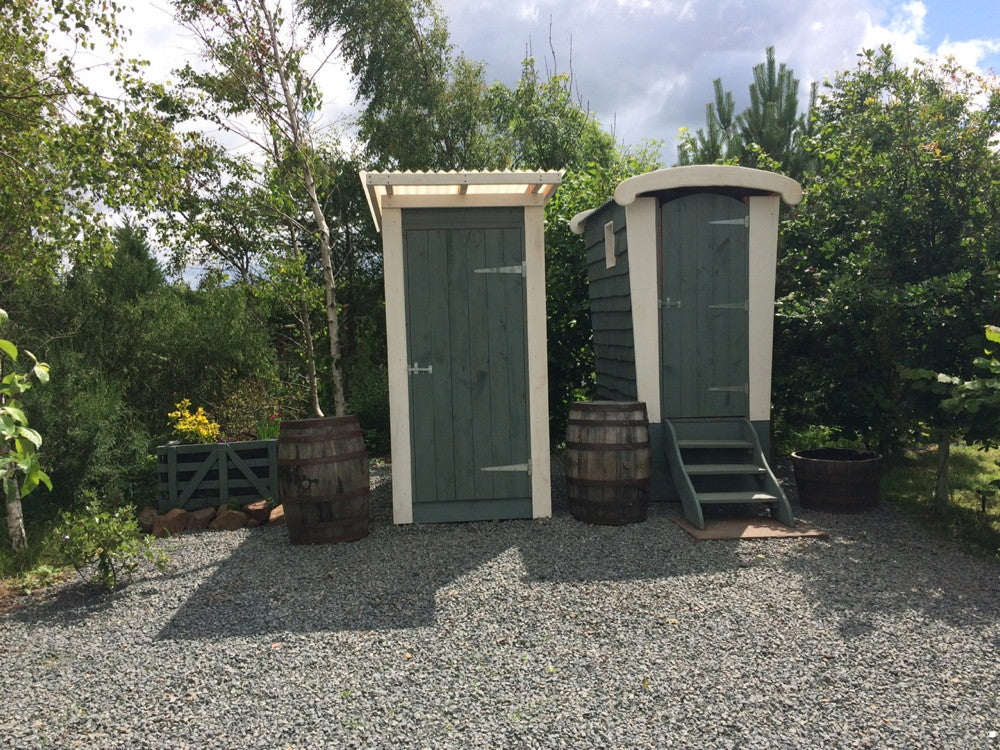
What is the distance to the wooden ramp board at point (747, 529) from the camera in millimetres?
4945

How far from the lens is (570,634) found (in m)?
3.45

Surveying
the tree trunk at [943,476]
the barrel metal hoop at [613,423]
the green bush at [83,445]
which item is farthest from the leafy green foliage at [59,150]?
the tree trunk at [943,476]

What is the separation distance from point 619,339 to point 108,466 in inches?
157

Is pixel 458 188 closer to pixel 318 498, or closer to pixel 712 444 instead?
pixel 318 498

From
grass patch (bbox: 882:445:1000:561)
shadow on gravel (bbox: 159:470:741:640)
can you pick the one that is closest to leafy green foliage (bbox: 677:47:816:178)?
grass patch (bbox: 882:445:1000:561)

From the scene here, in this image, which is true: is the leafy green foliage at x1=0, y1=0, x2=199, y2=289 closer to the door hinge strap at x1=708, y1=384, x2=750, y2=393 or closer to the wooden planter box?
the wooden planter box

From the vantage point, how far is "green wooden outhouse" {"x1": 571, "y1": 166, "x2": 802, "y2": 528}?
5.76m

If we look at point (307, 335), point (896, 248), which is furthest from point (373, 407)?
point (896, 248)

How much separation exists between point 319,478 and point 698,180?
3263mm

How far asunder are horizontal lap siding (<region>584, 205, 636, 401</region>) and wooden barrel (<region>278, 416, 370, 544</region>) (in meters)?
2.18

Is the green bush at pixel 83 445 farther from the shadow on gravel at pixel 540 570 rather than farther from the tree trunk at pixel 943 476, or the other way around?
the tree trunk at pixel 943 476

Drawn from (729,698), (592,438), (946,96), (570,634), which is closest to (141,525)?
(592,438)

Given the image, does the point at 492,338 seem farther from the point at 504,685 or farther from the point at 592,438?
the point at 504,685

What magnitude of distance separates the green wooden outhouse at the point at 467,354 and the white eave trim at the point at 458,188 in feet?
0.05
